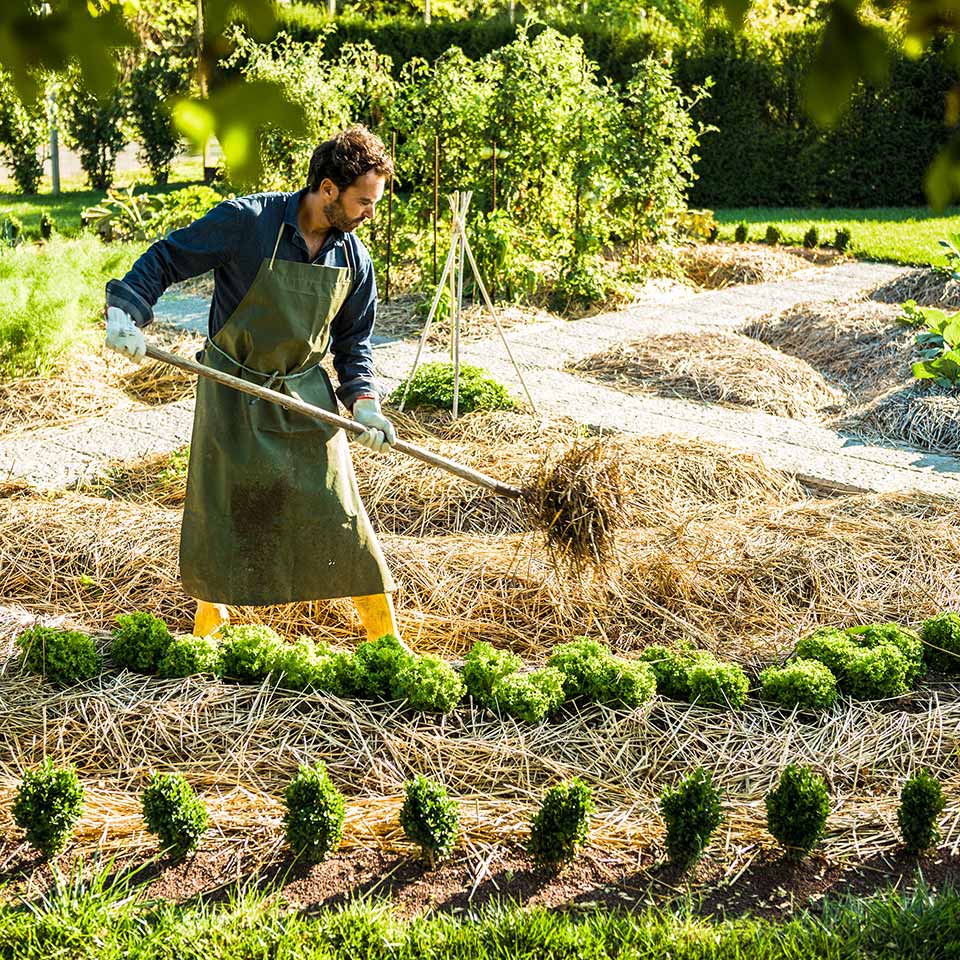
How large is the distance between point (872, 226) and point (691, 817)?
40.7 feet

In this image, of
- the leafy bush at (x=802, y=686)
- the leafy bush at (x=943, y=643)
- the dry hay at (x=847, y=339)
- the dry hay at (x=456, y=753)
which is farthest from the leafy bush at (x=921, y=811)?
the dry hay at (x=847, y=339)

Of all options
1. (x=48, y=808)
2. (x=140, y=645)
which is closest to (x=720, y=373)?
(x=140, y=645)

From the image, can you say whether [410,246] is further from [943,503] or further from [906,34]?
[906,34]

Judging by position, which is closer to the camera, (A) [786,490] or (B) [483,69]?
(A) [786,490]

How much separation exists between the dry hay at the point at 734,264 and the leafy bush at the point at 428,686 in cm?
779

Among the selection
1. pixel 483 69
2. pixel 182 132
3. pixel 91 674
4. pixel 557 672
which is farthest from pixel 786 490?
pixel 483 69

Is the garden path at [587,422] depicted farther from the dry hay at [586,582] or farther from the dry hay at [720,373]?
the dry hay at [586,582]

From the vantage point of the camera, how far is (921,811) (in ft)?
8.70

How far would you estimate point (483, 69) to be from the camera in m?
9.23

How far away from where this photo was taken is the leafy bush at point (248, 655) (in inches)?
130

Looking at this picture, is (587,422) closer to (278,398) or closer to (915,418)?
(915,418)

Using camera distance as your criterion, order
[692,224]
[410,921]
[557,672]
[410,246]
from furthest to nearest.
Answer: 1. [692,224]
2. [410,246]
3. [557,672]
4. [410,921]

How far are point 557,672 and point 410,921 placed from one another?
3.24 feet

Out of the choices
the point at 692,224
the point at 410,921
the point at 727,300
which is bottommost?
the point at 410,921
